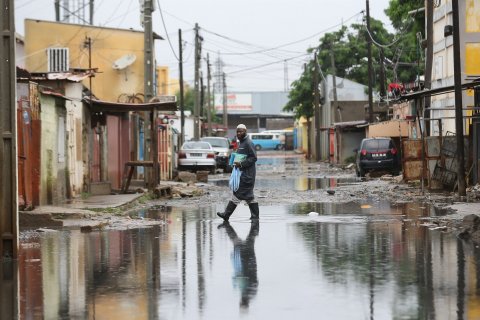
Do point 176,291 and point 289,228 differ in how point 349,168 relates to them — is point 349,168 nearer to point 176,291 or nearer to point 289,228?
point 289,228

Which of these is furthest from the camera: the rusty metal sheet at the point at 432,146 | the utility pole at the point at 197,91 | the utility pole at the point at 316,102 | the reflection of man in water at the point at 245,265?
the utility pole at the point at 316,102

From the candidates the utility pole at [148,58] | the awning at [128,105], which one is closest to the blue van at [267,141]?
the utility pole at [148,58]

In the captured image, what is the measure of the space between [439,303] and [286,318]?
1543mm

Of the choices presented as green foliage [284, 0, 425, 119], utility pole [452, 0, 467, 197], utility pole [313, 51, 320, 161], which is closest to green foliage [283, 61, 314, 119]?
green foliage [284, 0, 425, 119]

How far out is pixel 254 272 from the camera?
1078 cm

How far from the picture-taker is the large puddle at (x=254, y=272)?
8336mm

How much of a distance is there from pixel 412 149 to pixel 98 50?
22116 millimetres

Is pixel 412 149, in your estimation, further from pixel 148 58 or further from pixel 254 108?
pixel 254 108

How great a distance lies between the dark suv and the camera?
132 ft

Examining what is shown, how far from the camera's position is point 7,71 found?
12.1 m

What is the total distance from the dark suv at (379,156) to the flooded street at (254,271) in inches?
883

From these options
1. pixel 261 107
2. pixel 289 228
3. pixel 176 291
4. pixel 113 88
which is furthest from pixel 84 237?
pixel 261 107

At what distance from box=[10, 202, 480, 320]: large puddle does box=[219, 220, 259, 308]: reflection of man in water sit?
0.05 feet

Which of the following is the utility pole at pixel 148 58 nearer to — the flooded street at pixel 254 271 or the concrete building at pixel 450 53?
the concrete building at pixel 450 53
